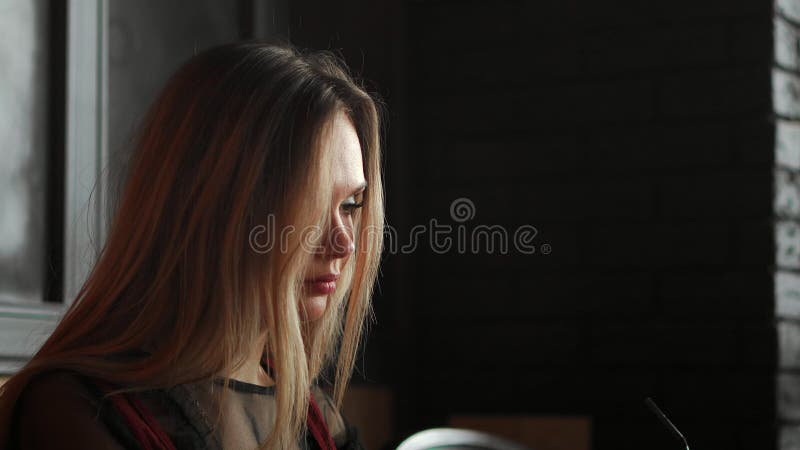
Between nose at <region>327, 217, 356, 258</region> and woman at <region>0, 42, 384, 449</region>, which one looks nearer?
woman at <region>0, 42, 384, 449</region>

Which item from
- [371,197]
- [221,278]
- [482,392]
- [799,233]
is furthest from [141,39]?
[799,233]

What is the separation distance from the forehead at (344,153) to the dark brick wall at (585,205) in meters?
0.95

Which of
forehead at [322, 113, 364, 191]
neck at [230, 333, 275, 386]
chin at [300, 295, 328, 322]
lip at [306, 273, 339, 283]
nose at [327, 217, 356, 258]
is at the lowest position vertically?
neck at [230, 333, 275, 386]

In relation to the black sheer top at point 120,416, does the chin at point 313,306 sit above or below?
above

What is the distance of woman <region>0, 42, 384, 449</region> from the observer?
1048 millimetres

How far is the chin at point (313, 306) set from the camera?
47.4 inches

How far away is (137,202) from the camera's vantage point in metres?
1.12

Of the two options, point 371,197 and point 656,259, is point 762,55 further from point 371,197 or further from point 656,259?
point 371,197

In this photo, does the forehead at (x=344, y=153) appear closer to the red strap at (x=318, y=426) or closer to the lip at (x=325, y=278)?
the lip at (x=325, y=278)

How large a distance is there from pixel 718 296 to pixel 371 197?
35.9 inches

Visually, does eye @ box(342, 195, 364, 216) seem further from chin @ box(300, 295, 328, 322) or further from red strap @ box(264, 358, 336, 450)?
red strap @ box(264, 358, 336, 450)

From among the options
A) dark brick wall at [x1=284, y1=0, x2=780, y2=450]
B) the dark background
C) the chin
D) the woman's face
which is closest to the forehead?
the woman's face

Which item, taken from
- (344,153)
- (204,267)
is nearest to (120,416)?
(204,267)

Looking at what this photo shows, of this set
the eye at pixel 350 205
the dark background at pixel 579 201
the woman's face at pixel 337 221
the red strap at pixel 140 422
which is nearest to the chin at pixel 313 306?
the woman's face at pixel 337 221
